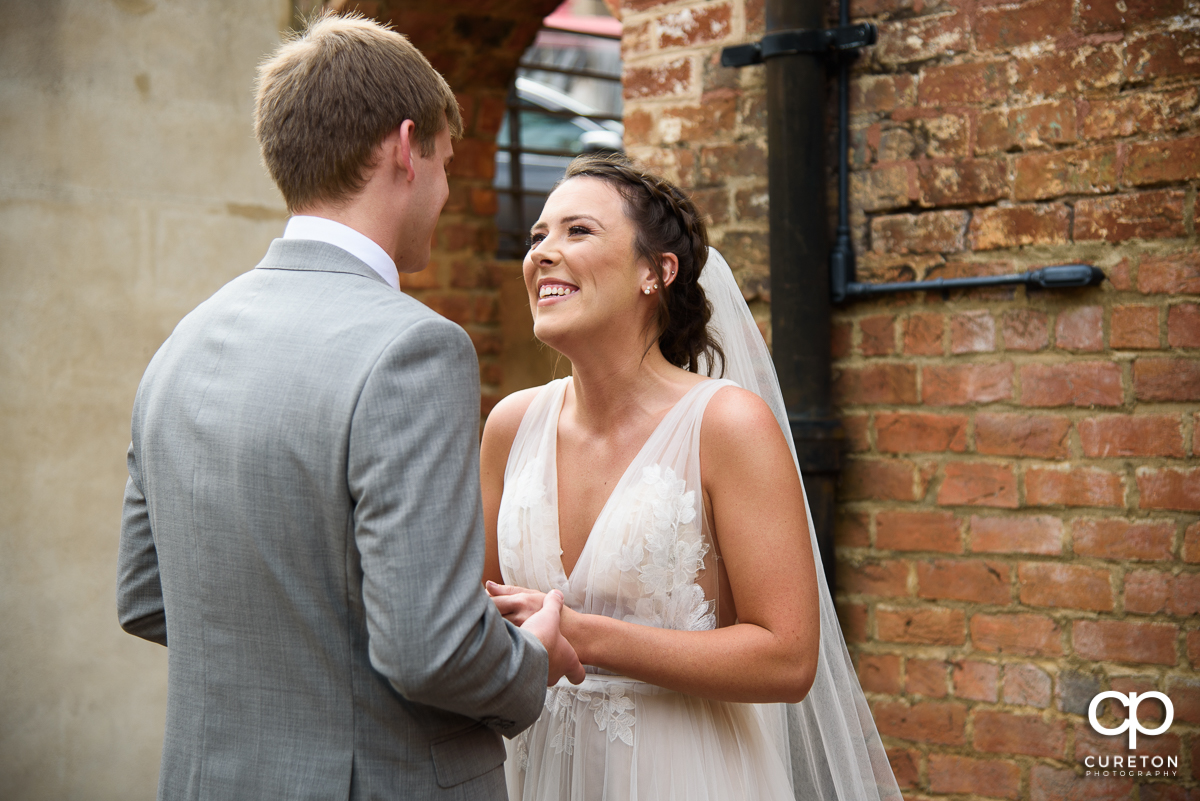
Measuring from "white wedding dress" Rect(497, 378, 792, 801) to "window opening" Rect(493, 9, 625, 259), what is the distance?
3.31 metres

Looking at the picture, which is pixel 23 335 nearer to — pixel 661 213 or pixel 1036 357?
pixel 661 213

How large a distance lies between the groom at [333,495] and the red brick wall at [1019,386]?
1.40 meters

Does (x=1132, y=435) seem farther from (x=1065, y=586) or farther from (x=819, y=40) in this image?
(x=819, y=40)

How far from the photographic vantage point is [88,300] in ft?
11.9

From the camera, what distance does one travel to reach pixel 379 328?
128 centimetres

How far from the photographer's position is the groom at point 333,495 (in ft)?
4.03

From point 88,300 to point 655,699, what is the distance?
112 inches

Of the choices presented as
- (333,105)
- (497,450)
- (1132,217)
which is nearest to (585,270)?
(497,450)

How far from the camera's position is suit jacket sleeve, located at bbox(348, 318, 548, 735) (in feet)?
3.96

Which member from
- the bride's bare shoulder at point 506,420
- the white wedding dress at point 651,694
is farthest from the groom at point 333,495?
the bride's bare shoulder at point 506,420

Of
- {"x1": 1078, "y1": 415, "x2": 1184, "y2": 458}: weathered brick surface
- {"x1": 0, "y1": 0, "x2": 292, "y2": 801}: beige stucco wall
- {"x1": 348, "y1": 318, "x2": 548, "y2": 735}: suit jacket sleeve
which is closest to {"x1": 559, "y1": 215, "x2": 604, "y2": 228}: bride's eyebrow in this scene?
{"x1": 348, "y1": 318, "x2": 548, "y2": 735}: suit jacket sleeve

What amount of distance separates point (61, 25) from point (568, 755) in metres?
3.28

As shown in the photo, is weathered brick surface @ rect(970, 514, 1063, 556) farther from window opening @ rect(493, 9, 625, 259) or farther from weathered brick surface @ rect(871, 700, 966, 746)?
window opening @ rect(493, 9, 625, 259)

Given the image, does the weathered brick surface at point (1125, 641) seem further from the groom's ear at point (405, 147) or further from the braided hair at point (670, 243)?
the groom's ear at point (405, 147)
